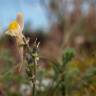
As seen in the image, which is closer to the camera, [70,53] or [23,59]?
[23,59]

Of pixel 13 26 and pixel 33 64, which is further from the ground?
pixel 13 26

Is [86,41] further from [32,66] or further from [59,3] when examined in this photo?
[32,66]

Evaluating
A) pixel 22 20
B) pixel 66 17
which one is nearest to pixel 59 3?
pixel 66 17

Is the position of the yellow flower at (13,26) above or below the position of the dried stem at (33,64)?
above

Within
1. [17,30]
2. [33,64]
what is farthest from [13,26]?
[33,64]

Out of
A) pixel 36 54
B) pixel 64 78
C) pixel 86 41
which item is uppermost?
pixel 36 54

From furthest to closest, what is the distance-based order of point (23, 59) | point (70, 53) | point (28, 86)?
point (28, 86), point (70, 53), point (23, 59)

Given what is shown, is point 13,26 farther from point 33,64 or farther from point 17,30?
point 33,64

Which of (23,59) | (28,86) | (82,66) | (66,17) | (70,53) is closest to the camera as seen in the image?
(23,59)

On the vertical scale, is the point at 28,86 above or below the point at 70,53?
below

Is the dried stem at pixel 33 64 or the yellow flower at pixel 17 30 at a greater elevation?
the yellow flower at pixel 17 30

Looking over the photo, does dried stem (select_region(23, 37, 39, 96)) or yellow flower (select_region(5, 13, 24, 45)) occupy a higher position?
yellow flower (select_region(5, 13, 24, 45))
